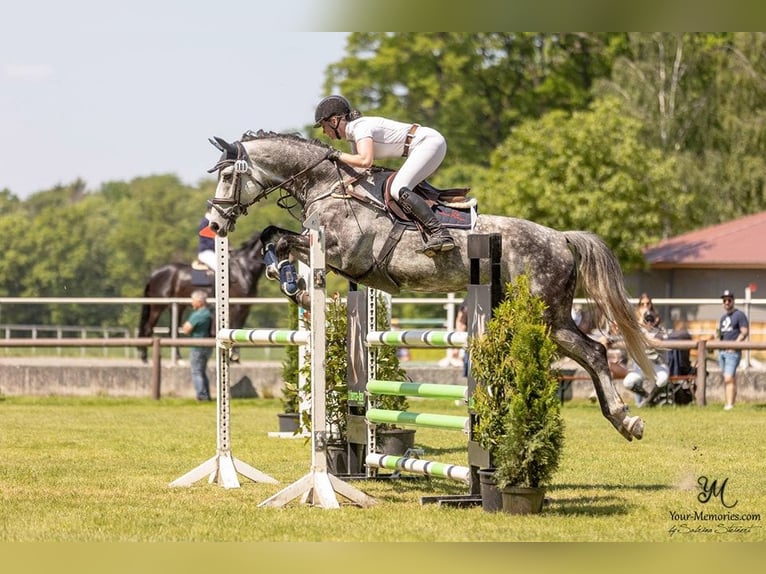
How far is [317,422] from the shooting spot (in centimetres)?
752

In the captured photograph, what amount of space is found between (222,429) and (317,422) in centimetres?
139

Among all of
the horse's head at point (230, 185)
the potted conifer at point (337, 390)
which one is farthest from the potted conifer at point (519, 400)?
the horse's head at point (230, 185)

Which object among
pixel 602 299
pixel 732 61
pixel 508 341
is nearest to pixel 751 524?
pixel 508 341

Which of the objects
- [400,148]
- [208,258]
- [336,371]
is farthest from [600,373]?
[208,258]

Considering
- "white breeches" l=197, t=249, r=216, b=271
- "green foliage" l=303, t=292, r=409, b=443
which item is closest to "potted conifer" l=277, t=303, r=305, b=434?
"green foliage" l=303, t=292, r=409, b=443

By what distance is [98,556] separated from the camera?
5.77 meters

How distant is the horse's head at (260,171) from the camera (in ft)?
27.3

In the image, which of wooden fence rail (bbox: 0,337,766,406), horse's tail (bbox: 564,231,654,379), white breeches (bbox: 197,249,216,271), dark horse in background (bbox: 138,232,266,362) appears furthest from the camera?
dark horse in background (bbox: 138,232,266,362)

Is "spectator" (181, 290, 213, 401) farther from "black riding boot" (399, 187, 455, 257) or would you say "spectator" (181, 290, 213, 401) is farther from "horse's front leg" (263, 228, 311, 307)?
"black riding boot" (399, 187, 455, 257)

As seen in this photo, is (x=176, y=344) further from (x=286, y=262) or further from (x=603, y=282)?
(x=603, y=282)

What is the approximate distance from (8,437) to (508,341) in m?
6.44

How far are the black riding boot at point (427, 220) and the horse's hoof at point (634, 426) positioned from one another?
166 cm

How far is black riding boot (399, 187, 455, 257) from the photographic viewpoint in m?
8.09

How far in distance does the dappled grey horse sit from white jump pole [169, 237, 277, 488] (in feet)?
1.41
